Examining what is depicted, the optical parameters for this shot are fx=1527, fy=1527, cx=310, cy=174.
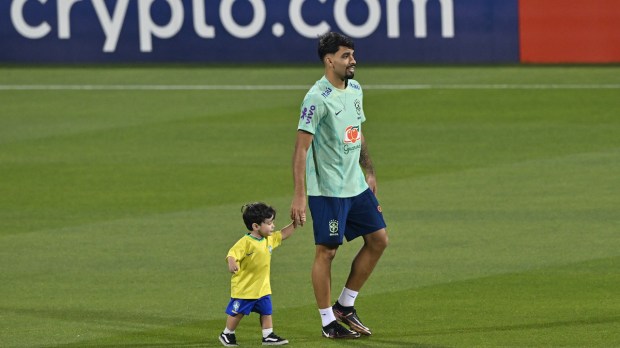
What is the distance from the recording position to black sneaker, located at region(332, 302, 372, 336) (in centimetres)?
1041

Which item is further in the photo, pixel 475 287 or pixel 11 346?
pixel 475 287

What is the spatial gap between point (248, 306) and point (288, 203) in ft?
20.6

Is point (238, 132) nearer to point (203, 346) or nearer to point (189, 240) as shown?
point (189, 240)

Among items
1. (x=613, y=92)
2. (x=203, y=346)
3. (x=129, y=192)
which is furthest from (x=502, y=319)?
(x=613, y=92)

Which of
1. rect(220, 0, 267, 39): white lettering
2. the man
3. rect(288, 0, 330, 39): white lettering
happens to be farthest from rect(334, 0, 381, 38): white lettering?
the man

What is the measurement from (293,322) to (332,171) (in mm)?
1329

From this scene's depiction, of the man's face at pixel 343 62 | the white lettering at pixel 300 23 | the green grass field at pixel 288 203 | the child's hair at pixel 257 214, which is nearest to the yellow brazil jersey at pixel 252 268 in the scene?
the child's hair at pixel 257 214

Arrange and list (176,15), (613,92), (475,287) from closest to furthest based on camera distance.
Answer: (475,287) → (613,92) → (176,15)

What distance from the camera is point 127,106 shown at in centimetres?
2256

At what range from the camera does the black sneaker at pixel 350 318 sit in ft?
34.2

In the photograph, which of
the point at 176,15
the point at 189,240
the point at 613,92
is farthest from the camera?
the point at 176,15

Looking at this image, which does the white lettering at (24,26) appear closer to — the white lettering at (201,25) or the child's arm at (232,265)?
the white lettering at (201,25)

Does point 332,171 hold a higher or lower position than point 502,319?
higher

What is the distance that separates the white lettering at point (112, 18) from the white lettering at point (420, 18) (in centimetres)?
434
